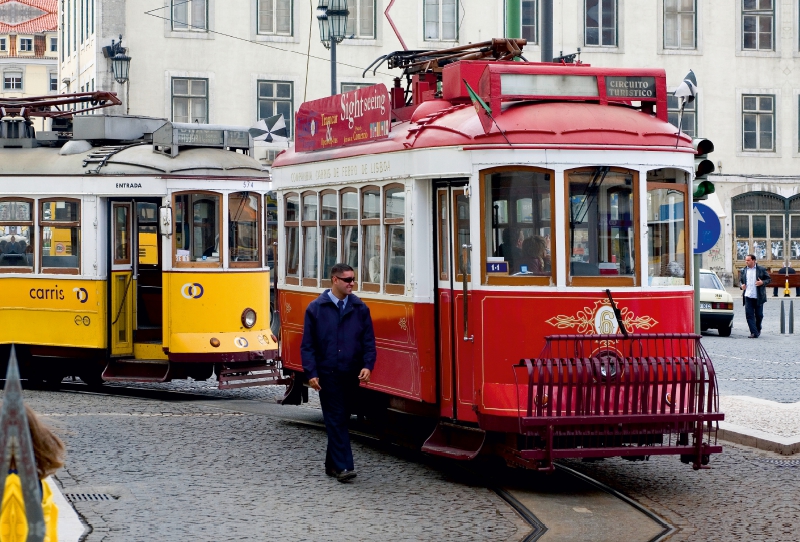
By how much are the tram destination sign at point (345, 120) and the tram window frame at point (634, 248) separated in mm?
2090

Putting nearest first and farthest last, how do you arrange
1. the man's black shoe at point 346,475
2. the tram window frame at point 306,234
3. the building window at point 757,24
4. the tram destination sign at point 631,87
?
the man's black shoe at point 346,475 → the tram destination sign at point 631,87 → the tram window frame at point 306,234 → the building window at point 757,24

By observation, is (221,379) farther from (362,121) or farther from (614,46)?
(614,46)

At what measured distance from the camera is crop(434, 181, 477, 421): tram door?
1054 cm

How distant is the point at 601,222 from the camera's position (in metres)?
10.4

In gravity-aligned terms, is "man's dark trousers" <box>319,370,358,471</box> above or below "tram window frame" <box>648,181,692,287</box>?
below

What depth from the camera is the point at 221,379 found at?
53.6ft

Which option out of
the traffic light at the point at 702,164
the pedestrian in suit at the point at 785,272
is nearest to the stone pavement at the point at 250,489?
the traffic light at the point at 702,164

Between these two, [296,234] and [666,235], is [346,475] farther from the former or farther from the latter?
[296,234]

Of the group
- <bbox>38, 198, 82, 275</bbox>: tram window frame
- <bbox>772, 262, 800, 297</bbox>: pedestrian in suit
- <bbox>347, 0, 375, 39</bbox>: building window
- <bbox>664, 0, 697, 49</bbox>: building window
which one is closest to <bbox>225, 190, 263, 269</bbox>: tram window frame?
<bbox>38, 198, 82, 275</bbox>: tram window frame

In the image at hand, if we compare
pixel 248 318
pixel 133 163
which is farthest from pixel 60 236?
pixel 248 318

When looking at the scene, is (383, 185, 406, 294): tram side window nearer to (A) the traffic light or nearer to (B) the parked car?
(A) the traffic light

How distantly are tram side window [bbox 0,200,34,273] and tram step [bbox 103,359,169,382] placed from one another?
1598 millimetres

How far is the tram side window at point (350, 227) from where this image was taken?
12422 mm

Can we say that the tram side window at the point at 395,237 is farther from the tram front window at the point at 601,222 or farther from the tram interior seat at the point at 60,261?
the tram interior seat at the point at 60,261
